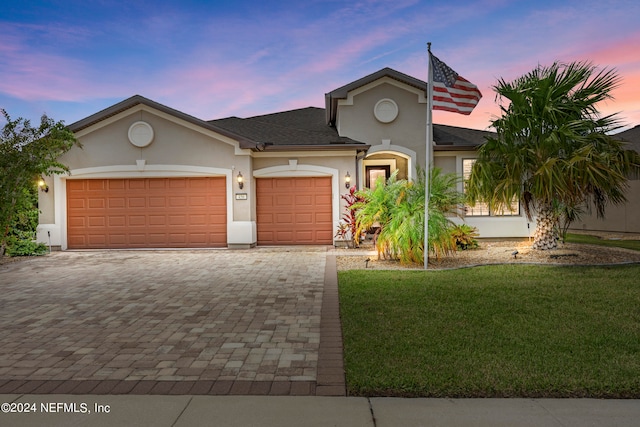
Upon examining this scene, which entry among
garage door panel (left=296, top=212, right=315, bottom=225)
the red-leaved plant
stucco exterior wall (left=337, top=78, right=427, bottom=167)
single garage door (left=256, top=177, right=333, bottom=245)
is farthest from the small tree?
stucco exterior wall (left=337, top=78, right=427, bottom=167)

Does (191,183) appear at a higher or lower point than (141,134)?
lower

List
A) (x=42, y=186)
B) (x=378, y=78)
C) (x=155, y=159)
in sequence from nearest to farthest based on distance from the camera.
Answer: (x=42, y=186) → (x=155, y=159) → (x=378, y=78)

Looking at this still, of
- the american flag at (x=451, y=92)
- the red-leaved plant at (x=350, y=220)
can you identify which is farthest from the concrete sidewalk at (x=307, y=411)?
the red-leaved plant at (x=350, y=220)

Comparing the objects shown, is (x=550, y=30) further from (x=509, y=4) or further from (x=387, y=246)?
(x=387, y=246)

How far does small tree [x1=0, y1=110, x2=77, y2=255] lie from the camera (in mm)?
11016

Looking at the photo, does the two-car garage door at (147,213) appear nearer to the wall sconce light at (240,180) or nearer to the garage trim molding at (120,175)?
the garage trim molding at (120,175)

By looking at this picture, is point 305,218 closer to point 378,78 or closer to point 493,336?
point 378,78

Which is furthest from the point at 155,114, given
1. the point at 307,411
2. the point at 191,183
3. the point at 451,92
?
the point at 307,411

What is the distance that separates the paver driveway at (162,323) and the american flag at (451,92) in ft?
15.3

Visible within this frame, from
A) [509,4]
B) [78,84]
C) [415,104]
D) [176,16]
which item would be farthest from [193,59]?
[509,4]

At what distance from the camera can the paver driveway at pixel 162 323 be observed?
3.58m

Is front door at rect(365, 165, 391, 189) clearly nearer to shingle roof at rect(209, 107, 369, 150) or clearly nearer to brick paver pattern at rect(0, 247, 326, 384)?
shingle roof at rect(209, 107, 369, 150)

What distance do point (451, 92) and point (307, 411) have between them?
25.3ft

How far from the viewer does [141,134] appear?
42.6ft
